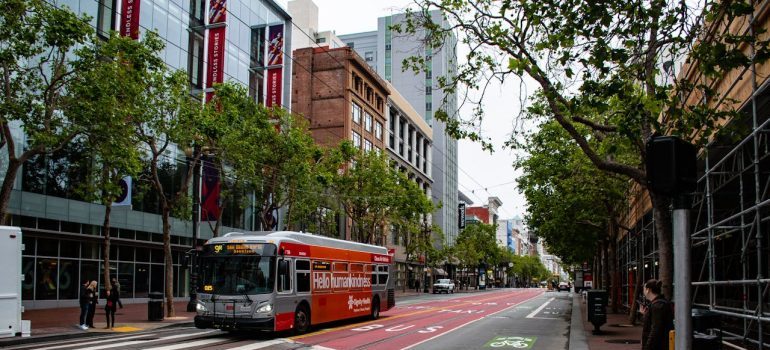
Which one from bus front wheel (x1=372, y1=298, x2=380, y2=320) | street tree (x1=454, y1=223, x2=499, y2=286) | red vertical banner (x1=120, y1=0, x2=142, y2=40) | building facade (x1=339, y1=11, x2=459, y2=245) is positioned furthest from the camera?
building facade (x1=339, y1=11, x2=459, y2=245)

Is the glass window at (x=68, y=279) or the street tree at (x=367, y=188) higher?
the street tree at (x=367, y=188)

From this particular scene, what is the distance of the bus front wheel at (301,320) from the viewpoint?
1895 cm

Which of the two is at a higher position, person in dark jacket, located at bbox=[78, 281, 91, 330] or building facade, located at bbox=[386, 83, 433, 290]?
building facade, located at bbox=[386, 83, 433, 290]

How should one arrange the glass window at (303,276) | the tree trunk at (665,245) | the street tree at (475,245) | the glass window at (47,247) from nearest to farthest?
the tree trunk at (665,245) < the glass window at (303,276) < the glass window at (47,247) < the street tree at (475,245)

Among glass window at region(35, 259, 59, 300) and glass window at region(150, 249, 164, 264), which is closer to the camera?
glass window at region(35, 259, 59, 300)

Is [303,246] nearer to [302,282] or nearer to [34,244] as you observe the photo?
[302,282]

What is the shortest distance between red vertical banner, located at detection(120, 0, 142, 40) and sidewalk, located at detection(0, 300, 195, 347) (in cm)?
1319

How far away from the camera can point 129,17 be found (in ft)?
104

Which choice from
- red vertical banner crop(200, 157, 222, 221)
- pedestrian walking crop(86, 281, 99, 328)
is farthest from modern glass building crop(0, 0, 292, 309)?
pedestrian walking crop(86, 281, 99, 328)

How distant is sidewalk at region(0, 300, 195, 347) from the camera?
17391 millimetres

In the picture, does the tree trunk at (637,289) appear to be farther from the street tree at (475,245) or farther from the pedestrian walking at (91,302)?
the street tree at (475,245)

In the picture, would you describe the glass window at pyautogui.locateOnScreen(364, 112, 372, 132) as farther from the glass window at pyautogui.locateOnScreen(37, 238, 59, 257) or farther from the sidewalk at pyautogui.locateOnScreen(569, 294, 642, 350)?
the sidewalk at pyautogui.locateOnScreen(569, 294, 642, 350)

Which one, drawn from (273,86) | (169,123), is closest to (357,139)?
(273,86)

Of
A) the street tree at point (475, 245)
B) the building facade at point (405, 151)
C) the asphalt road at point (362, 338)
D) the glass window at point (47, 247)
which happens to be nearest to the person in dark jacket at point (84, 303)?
the asphalt road at point (362, 338)
